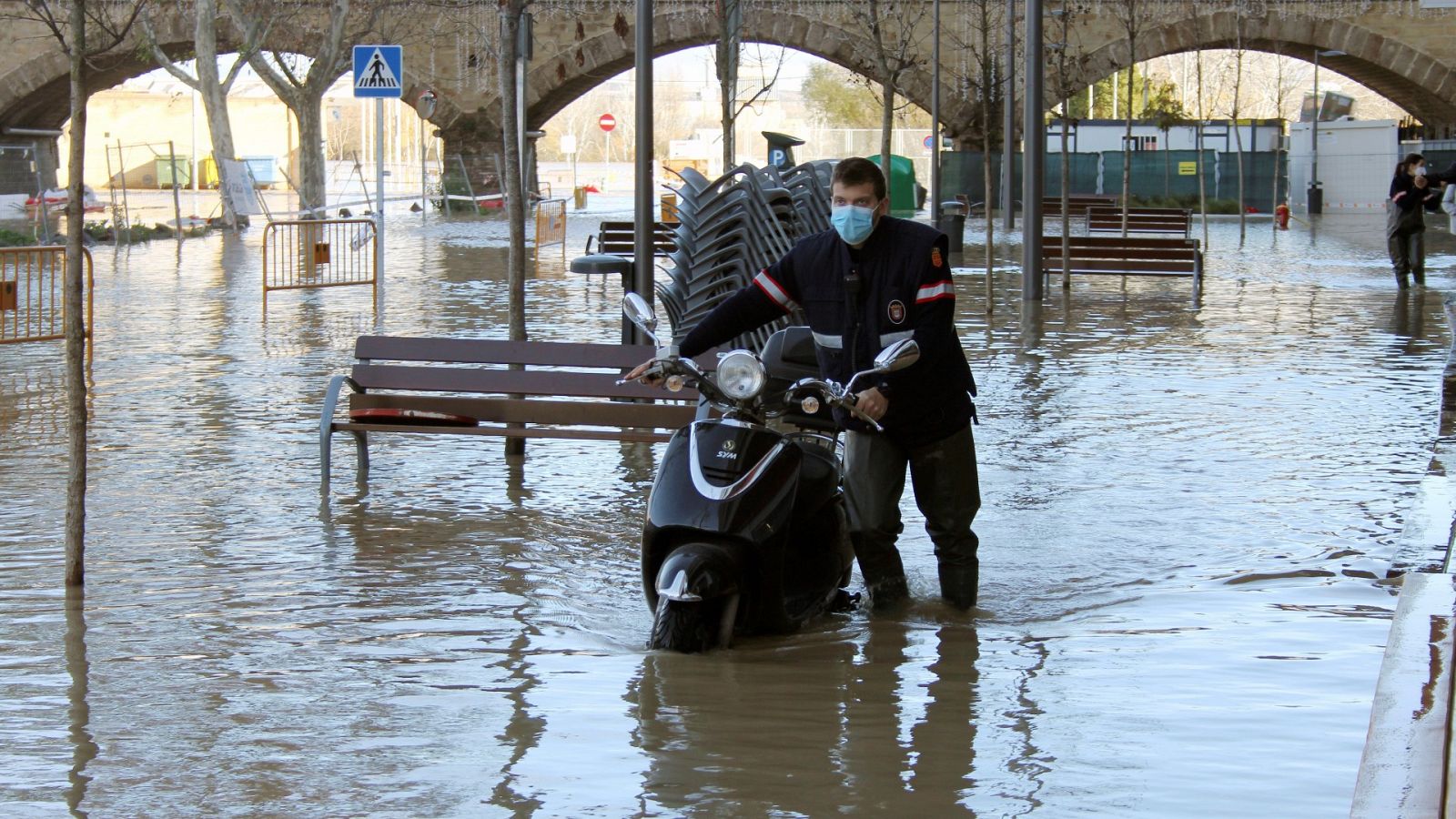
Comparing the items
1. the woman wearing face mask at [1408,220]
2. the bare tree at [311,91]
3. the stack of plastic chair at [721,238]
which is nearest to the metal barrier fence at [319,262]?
the stack of plastic chair at [721,238]

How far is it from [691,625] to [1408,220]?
52.9 feet

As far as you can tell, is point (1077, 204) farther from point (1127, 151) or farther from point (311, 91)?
point (311, 91)

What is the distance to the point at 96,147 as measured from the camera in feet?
227

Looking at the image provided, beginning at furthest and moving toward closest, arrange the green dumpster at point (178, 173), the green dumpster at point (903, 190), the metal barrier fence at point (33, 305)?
the green dumpster at point (178, 173) < the green dumpster at point (903, 190) < the metal barrier fence at point (33, 305)

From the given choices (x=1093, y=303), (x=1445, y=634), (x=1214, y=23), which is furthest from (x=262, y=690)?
(x=1214, y=23)

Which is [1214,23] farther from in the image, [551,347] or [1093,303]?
[551,347]

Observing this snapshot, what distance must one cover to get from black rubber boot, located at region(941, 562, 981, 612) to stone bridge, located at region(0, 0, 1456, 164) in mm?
35077

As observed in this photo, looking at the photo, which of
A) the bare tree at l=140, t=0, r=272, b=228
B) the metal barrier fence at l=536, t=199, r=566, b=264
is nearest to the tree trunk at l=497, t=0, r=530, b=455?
the metal barrier fence at l=536, t=199, r=566, b=264

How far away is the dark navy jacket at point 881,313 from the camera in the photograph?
5492 mm

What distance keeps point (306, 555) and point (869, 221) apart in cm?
264

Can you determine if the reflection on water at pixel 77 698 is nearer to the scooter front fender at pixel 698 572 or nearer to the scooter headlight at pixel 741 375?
the scooter front fender at pixel 698 572

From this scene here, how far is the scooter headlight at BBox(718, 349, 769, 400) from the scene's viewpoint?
5055mm

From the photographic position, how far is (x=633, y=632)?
5.70m

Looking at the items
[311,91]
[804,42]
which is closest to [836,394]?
[311,91]
